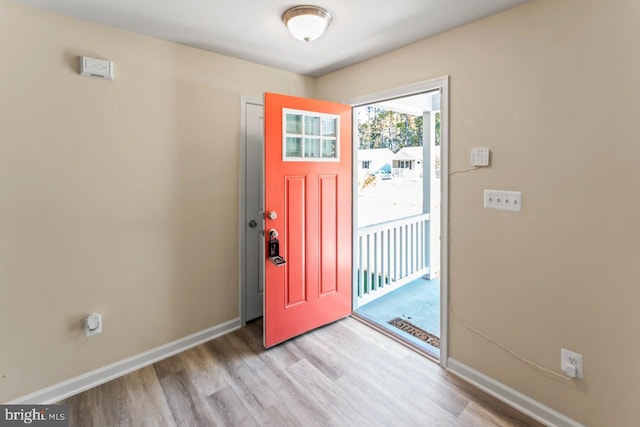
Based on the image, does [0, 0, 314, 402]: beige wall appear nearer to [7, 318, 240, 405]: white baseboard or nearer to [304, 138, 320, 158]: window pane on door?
[7, 318, 240, 405]: white baseboard

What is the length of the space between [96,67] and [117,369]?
1965 mm

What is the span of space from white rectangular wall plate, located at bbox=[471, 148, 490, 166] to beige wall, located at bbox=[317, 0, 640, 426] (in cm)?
4

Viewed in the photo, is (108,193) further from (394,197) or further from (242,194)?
(394,197)

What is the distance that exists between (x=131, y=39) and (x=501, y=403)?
10.7 feet

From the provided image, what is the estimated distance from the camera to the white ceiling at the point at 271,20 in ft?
5.56

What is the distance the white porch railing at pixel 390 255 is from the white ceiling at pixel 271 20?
1.75 meters

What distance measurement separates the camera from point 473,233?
1.98 m

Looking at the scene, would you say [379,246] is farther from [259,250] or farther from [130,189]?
[130,189]

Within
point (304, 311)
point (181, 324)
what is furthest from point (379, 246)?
point (181, 324)

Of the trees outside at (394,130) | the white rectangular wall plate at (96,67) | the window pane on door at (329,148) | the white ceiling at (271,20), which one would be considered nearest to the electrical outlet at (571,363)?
the white ceiling at (271,20)

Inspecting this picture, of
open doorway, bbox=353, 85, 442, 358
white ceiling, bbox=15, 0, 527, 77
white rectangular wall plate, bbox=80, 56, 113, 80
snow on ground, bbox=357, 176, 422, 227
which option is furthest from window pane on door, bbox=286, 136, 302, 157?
snow on ground, bbox=357, 176, 422, 227

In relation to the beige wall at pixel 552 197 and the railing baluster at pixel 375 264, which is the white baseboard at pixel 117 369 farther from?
the beige wall at pixel 552 197

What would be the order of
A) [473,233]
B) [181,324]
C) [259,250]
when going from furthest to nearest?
1. [259,250]
2. [181,324]
3. [473,233]

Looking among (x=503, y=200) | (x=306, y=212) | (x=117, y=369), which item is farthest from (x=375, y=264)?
(x=117, y=369)
